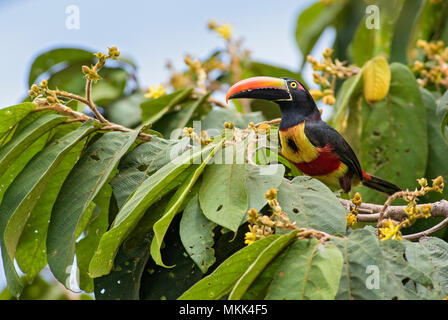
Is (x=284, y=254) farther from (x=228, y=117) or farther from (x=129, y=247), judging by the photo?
(x=228, y=117)

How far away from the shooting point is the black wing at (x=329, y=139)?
290 cm

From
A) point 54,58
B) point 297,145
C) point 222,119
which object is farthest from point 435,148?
point 54,58

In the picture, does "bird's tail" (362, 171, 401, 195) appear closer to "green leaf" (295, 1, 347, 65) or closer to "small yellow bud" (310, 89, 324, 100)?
"small yellow bud" (310, 89, 324, 100)

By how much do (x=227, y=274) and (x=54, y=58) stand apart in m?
2.83

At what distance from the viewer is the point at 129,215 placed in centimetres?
175

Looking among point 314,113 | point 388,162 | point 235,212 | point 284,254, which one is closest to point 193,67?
Answer: point 314,113

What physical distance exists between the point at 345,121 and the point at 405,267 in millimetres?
1857

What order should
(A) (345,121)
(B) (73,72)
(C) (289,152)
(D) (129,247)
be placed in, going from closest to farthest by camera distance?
(D) (129,247) < (C) (289,152) < (A) (345,121) < (B) (73,72)

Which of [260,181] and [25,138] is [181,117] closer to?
[25,138]

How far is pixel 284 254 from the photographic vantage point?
→ 1562mm

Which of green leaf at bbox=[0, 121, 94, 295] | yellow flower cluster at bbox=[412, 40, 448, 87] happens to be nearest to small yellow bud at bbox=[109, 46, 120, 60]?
green leaf at bbox=[0, 121, 94, 295]

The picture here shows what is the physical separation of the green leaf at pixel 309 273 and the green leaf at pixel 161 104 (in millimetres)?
1713

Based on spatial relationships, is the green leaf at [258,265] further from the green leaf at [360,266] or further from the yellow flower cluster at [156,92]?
the yellow flower cluster at [156,92]

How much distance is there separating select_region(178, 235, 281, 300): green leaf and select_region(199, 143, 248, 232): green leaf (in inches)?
5.0
